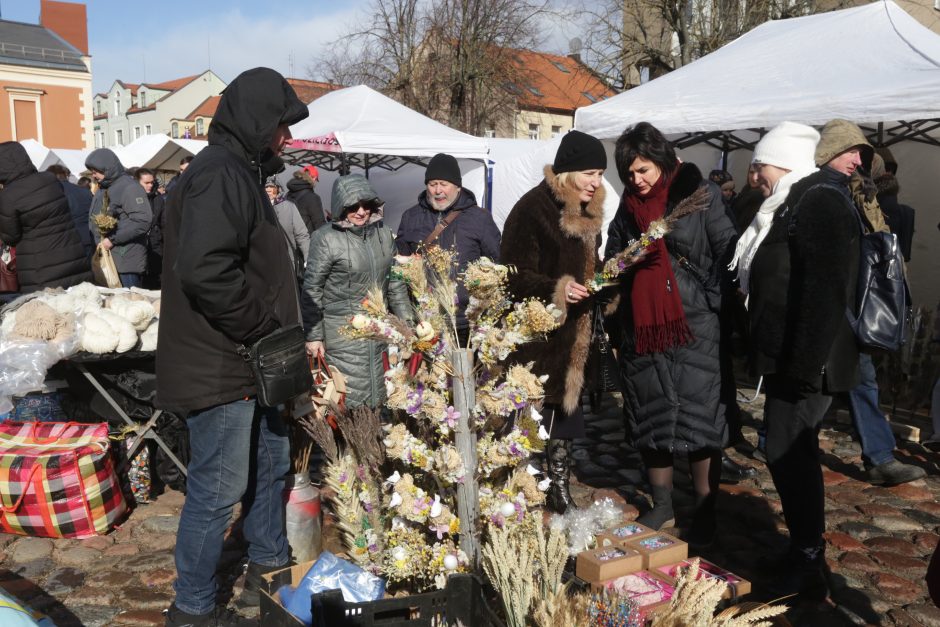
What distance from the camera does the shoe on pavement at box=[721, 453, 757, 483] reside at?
4891 mm

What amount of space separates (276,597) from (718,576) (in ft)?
4.86

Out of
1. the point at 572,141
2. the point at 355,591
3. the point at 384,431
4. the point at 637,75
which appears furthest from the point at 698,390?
the point at 637,75

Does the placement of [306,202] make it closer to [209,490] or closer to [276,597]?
[209,490]

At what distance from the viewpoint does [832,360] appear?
309 centimetres

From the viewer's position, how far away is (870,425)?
16.1ft

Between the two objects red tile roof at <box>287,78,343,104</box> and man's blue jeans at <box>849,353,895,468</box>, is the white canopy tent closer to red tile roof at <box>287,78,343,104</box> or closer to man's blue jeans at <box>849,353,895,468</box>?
man's blue jeans at <box>849,353,895,468</box>

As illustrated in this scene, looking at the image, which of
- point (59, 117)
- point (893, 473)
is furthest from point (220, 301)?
point (59, 117)

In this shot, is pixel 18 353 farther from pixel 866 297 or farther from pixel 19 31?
pixel 19 31

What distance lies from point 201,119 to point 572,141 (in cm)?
6214

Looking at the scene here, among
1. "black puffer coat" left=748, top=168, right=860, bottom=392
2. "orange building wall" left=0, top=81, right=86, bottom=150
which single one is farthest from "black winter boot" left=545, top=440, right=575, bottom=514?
"orange building wall" left=0, top=81, right=86, bottom=150

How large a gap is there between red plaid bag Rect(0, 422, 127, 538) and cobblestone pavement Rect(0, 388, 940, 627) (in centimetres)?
9

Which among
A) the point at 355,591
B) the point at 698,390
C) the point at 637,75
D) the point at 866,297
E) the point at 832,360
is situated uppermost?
the point at 637,75

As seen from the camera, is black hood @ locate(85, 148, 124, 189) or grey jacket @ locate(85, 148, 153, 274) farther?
grey jacket @ locate(85, 148, 153, 274)

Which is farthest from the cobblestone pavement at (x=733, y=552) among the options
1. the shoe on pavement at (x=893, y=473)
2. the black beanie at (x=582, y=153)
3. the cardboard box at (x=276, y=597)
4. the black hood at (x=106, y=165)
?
the black hood at (x=106, y=165)
